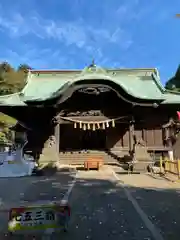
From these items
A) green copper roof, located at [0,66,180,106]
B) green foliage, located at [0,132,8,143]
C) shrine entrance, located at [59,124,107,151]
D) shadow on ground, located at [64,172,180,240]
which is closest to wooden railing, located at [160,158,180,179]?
shadow on ground, located at [64,172,180,240]

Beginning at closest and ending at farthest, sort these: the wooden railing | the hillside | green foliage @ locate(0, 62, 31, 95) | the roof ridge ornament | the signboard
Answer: the signboard → the wooden railing → the roof ridge ornament → the hillside → green foliage @ locate(0, 62, 31, 95)

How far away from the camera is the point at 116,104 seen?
1563cm

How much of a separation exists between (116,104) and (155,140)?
3.88 meters

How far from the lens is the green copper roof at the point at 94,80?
1526cm

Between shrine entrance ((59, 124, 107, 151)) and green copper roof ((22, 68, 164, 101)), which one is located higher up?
green copper roof ((22, 68, 164, 101))

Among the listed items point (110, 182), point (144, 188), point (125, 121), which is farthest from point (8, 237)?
point (125, 121)

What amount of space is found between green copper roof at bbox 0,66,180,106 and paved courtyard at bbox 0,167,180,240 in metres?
6.72

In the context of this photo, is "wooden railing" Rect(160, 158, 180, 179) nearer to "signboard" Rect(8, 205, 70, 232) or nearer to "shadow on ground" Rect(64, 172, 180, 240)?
"shadow on ground" Rect(64, 172, 180, 240)

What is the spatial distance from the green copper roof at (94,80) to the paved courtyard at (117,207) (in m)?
6.72

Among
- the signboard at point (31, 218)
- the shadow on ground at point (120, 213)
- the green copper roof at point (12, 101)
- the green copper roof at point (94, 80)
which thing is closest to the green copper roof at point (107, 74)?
the green copper roof at point (94, 80)

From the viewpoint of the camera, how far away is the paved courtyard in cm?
454

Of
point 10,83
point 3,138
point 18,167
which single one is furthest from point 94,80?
point 10,83

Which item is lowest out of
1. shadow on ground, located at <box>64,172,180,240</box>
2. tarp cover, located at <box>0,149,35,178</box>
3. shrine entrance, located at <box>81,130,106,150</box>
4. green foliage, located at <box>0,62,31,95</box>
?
shadow on ground, located at <box>64,172,180,240</box>

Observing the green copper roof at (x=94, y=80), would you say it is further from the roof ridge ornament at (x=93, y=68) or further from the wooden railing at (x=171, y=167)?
the wooden railing at (x=171, y=167)
